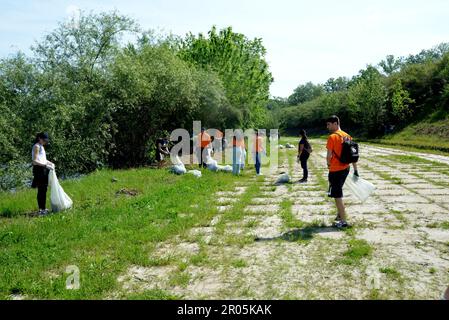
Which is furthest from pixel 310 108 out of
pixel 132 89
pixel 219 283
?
pixel 219 283

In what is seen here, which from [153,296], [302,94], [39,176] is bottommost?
[153,296]

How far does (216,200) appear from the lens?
9.86 meters

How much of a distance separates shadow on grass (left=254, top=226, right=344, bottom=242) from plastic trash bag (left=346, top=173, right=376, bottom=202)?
1038 millimetres

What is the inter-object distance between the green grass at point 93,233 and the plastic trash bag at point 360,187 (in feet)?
9.65

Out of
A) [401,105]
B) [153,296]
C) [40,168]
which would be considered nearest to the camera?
[153,296]

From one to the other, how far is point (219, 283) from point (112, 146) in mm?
13036

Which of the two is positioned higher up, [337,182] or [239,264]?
[337,182]

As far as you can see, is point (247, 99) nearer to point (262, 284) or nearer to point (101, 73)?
point (101, 73)

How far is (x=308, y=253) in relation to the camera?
18.4 feet

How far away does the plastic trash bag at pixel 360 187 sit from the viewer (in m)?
7.39

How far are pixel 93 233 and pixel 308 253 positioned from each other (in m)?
3.79

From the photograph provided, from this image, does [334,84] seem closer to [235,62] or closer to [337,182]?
[235,62]

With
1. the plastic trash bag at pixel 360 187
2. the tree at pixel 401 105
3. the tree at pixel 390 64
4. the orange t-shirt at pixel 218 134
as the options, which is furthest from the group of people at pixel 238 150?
the tree at pixel 390 64

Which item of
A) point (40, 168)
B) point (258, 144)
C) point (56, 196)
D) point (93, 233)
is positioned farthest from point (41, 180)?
point (258, 144)
